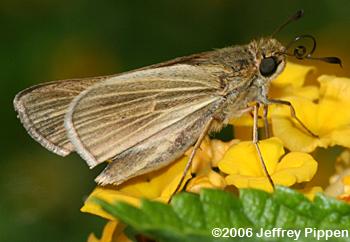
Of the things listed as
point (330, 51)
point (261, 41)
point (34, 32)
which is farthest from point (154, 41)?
point (261, 41)

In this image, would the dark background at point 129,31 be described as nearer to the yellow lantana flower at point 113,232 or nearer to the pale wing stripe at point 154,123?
the pale wing stripe at point 154,123

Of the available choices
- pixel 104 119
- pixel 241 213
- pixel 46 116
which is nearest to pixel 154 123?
pixel 104 119

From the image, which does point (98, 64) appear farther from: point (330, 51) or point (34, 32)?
point (330, 51)

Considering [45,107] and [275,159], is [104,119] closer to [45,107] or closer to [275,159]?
[45,107]

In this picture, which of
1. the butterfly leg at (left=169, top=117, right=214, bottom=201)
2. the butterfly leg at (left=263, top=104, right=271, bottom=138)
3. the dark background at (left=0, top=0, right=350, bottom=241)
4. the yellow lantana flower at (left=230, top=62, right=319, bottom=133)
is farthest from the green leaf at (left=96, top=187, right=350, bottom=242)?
the dark background at (left=0, top=0, right=350, bottom=241)

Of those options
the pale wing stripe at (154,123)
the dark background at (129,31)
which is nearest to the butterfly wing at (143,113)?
the pale wing stripe at (154,123)

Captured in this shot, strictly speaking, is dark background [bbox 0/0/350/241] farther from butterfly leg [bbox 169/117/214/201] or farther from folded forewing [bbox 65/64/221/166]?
butterfly leg [bbox 169/117/214/201]

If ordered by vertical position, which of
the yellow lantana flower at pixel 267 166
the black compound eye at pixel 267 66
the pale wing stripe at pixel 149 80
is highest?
the black compound eye at pixel 267 66
